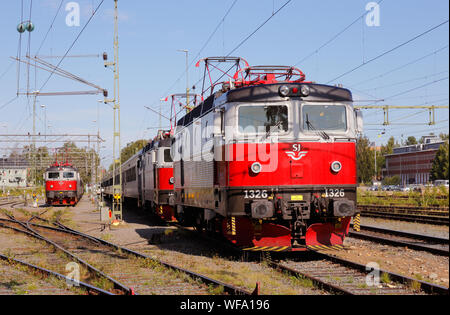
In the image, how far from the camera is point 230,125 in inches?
432

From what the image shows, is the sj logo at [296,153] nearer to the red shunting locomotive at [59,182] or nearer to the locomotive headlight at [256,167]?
the locomotive headlight at [256,167]

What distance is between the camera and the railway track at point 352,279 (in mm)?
7961

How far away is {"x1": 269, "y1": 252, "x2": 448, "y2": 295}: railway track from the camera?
7961 millimetres

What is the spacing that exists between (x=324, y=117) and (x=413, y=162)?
285ft

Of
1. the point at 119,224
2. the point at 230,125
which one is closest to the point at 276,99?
the point at 230,125

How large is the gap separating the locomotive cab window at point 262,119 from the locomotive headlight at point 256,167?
728 mm

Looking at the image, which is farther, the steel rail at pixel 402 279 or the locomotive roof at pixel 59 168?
the locomotive roof at pixel 59 168

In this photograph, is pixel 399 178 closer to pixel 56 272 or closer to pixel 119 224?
pixel 119 224

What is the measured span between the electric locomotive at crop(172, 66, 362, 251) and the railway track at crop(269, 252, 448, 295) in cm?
52

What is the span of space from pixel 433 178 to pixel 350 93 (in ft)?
218

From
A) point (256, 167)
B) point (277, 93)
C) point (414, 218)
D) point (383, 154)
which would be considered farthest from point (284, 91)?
point (383, 154)

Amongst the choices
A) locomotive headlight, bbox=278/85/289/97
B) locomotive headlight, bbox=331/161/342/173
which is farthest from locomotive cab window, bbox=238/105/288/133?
locomotive headlight, bbox=331/161/342/173

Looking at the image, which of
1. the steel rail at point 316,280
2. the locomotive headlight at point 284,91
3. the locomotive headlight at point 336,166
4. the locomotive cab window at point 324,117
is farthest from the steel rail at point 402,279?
the locomotive headlight at point 284,91

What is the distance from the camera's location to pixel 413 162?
3634 inches
